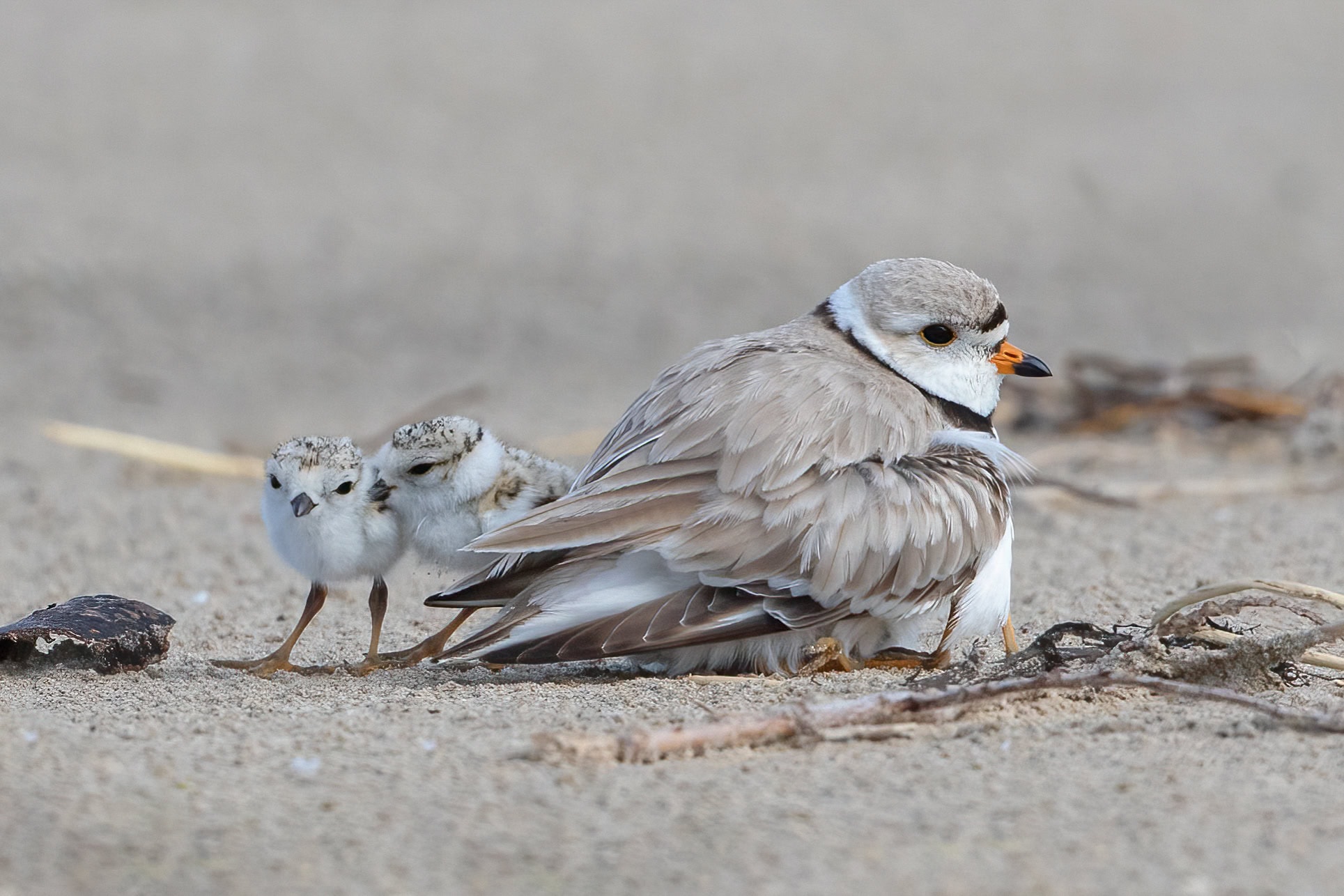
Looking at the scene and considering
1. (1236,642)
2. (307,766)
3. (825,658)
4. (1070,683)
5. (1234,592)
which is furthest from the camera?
(825,658)

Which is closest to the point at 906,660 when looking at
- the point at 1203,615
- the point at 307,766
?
the point at 1203,615

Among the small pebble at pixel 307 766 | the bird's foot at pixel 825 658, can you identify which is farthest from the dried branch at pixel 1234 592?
the small pebble at pixel 307 766

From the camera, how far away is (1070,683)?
294 centimetres

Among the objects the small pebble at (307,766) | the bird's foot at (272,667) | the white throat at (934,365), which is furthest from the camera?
the white throat at (934,365)

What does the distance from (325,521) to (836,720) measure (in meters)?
1.43

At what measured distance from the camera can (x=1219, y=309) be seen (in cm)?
1105

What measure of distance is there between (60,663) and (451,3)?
474 inches

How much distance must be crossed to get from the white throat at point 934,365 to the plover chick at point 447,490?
3.17 ft

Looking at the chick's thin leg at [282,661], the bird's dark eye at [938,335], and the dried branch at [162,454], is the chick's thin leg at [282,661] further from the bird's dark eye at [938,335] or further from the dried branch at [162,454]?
the dried branch at [162,454]

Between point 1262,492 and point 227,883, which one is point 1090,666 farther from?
point 1262,492

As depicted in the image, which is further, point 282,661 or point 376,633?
point 376,633

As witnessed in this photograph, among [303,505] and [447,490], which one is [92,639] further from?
[447,490]

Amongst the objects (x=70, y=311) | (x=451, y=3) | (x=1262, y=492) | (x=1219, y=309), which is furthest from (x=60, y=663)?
(x=451, y=3)

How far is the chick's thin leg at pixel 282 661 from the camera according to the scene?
366 cm
